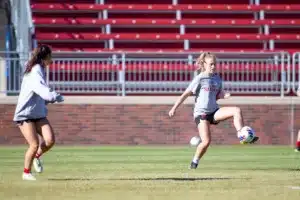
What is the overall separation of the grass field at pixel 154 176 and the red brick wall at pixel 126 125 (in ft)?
11.1

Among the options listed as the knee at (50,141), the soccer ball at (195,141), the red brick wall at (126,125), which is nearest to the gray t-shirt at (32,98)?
the knee at (50,141)

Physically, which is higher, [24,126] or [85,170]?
[24,126]

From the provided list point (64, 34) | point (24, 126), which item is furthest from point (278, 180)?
point (64, 34)

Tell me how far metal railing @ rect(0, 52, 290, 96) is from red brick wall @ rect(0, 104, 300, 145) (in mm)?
402

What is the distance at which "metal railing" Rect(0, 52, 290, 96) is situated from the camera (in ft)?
70.8

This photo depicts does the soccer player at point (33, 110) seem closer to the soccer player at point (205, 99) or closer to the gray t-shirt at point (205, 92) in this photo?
the soccer player at point (205, 99)

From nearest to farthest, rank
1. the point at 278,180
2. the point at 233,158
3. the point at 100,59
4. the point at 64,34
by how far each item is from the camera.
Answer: the point at 278,180 < the point at 233,158 < the point at 100,59 < the point at 64,34

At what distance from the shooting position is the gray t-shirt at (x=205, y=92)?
12.7m

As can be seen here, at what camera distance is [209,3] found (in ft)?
88.2

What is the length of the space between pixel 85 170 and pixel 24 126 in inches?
78.3

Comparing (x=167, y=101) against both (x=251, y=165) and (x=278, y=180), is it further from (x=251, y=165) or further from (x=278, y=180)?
(x=278, y=180)

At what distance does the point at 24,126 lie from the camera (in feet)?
36.8

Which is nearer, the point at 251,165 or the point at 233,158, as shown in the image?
the point at 251,165

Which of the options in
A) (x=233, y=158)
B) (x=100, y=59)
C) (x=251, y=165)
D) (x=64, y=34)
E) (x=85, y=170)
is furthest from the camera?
(x=64, y=34)
